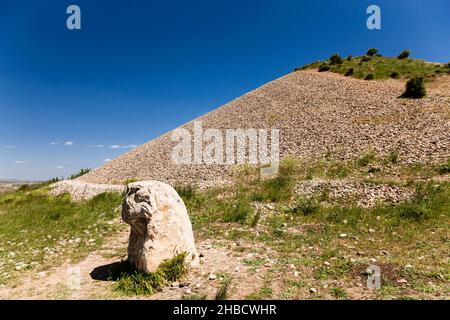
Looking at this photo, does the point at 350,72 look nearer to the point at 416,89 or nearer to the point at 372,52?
the point at 372,52

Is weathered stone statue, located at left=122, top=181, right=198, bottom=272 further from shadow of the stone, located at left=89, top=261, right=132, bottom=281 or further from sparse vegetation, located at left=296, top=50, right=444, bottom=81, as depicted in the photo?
sparse vegetation, located at left=296, top=50, right=444, bottom=81

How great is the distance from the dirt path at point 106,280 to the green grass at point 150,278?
6.6 inches

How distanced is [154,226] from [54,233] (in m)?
7.16

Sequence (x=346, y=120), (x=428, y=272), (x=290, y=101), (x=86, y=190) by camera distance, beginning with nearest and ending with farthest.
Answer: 1. (x=428, y=272)
2. (x=86, y=190)
3. (x=346, y=120)
4. (x=290, y=101)

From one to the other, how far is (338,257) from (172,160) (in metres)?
23.6

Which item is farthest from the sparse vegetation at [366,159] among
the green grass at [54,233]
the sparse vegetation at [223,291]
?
the green grass at [54,233]

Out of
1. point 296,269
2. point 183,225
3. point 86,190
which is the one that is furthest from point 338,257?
point 86,190

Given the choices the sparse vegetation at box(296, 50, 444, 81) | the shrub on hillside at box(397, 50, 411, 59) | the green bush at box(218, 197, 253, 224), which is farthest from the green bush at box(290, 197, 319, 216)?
the shrub on hillside at box(397, 50, 411, 59)

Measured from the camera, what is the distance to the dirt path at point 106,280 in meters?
6.49

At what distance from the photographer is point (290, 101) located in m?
37.8

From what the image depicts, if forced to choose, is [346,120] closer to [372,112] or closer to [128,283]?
[372,112]

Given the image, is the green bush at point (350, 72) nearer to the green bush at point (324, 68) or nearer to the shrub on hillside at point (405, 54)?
the green bush at point (324, 68)
